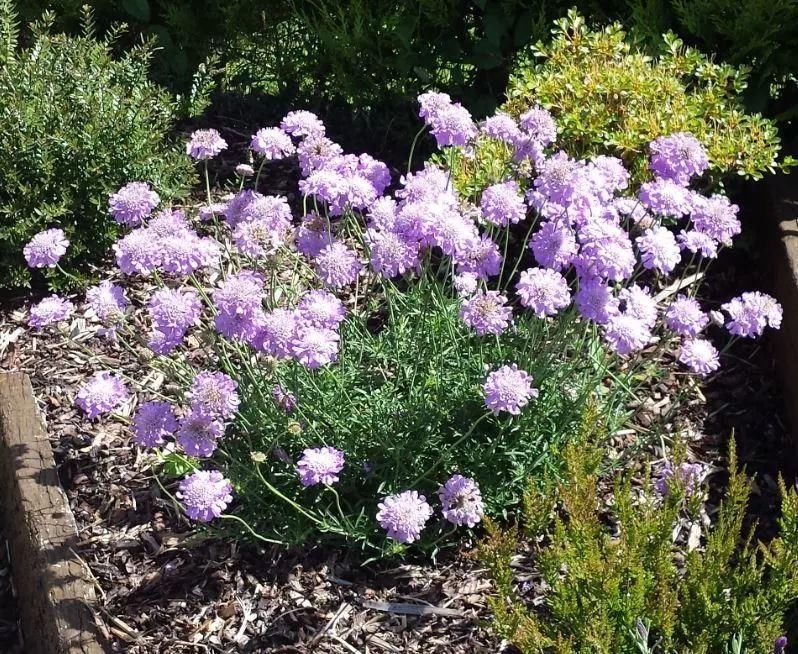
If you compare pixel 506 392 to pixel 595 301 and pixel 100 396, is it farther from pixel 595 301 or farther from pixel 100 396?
pixel 100 396

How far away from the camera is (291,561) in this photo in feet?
9.98

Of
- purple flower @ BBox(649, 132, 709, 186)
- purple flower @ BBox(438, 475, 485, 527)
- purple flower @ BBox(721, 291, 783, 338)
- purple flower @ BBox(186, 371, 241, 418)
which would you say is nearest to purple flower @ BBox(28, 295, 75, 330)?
purple flower @ BBox(186, 371, 241, 418)

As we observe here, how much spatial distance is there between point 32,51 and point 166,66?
89 cm

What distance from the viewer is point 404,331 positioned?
127 inches

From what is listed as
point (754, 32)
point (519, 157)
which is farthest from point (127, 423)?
point (754, 32)

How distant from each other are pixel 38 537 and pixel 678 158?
223 centimetres

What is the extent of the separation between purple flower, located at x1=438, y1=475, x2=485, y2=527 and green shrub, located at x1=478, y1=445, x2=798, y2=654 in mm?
223

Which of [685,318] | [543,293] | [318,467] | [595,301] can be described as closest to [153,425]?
Result: [318,467]

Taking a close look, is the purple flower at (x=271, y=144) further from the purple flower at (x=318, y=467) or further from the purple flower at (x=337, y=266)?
the purple flower at (x=318, y=467)

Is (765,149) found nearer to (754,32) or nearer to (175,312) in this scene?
(754,32)

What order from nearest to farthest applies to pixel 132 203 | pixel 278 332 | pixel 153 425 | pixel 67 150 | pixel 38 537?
pixel 278 332 < pixel 153 425 < pixel 132 203 < pixel 38 537 < pixel 67 150

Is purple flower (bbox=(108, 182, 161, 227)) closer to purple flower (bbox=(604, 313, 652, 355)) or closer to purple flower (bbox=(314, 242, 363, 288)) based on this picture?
purple flower (bbox=(314, 242, 363, 288))

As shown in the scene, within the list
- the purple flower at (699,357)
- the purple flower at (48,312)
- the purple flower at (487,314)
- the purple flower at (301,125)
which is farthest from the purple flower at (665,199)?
the purple flower at (48,312)

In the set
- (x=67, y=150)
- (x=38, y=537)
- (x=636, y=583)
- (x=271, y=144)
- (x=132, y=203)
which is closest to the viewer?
(x=636, y=583)
